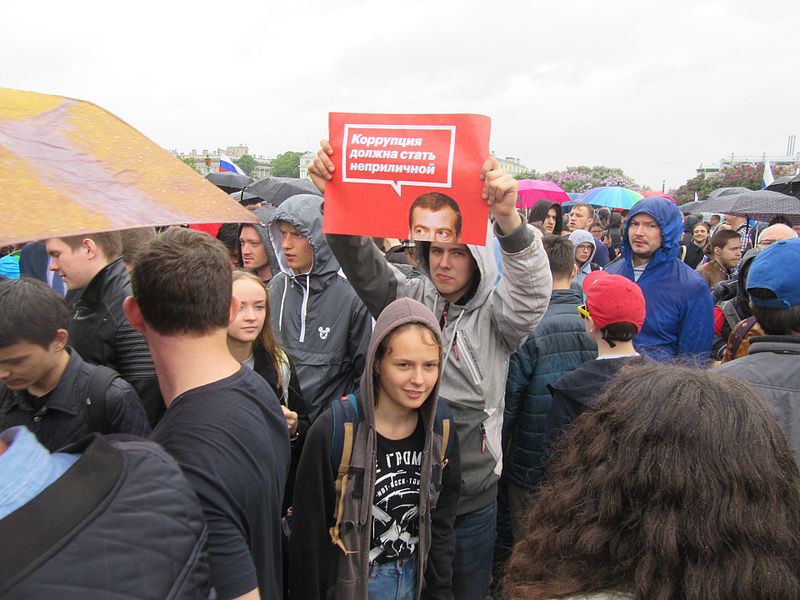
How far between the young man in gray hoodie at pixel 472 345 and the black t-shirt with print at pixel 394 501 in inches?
13.0

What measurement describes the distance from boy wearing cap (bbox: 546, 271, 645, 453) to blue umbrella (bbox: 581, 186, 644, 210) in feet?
31.4

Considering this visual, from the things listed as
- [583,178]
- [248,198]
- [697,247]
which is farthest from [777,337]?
[583,178]

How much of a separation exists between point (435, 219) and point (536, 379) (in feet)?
4.51

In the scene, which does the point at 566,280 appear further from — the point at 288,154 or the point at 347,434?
the point at 288,154

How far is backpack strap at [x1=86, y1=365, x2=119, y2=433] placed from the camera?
2080 mm

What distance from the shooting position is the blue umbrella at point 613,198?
11.6 m

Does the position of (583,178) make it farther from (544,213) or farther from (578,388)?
(578,388)

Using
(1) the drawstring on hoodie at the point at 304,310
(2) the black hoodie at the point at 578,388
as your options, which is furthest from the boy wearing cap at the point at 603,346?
(1) the drawstring on hoodie at the point at 304,310

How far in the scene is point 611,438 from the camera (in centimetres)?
111

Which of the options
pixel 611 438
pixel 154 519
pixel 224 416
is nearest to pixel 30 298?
pixel 224 416

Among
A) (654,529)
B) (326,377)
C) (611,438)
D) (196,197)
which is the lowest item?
(326,377)

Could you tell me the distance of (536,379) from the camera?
315 centimetres

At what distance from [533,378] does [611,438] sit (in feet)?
6.84

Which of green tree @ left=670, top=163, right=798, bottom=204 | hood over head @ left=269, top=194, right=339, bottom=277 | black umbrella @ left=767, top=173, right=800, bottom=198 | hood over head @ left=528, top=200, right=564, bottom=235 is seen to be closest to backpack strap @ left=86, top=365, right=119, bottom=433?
hood over head @ left=269, top=194, right=339, bottom=277
